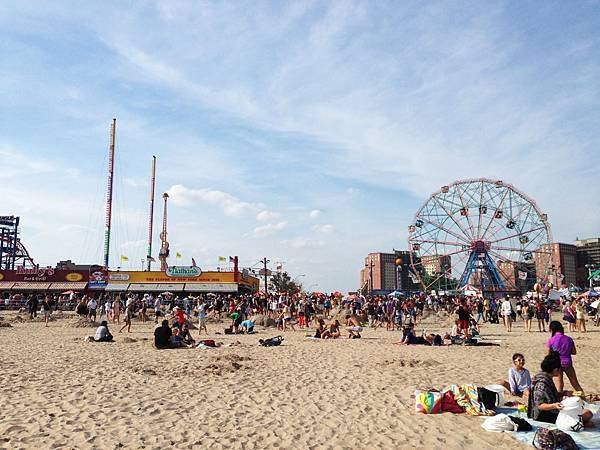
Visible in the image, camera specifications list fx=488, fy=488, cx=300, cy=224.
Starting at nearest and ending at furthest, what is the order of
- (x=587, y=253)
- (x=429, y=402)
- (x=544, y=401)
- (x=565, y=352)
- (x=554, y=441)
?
1. (x=554, y=441)
2. (x=544, y=401)
3. (x=429, y=402)
4. (x=565, y=352)
5. (x=587, y=253)

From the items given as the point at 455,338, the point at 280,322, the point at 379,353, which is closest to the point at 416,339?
the point at 455,338

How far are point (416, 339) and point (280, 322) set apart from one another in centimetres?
811

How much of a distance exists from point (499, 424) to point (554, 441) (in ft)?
3.10

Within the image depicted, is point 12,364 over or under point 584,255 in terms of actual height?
under

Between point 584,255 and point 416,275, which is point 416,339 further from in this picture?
point 584,255

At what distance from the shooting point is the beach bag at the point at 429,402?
688cm

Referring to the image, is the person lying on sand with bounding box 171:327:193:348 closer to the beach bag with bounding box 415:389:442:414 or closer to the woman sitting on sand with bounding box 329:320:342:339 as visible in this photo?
the woman sitting on sand with bounding box 329:320:342:339

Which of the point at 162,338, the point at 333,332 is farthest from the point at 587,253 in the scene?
the point at 162,338

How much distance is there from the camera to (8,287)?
159ft

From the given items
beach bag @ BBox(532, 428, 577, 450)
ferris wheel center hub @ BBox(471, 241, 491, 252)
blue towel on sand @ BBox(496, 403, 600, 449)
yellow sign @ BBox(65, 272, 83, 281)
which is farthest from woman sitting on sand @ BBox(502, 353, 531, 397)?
yellow sign @ BBox(65, 272, 83, 281)

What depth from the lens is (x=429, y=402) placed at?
690 cm

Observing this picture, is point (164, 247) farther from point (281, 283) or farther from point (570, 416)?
point (570, 416)

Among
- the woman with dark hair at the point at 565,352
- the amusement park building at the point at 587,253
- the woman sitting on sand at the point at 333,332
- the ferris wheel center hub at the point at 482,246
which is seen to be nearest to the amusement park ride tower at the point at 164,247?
the ferris wheel center hub at the point at 482,246

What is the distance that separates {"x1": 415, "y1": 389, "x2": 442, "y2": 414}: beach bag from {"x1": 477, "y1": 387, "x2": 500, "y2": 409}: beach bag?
59 cm
